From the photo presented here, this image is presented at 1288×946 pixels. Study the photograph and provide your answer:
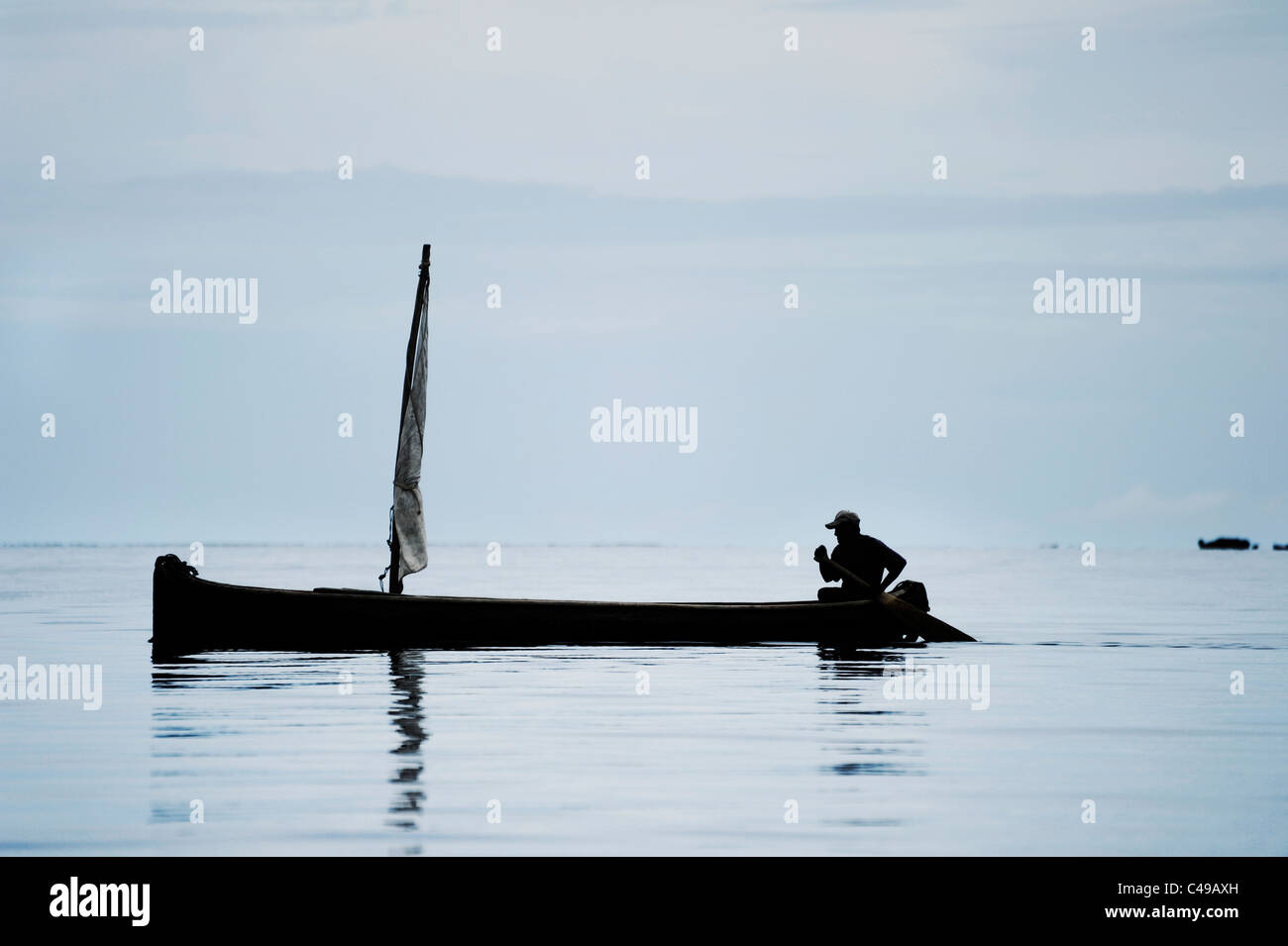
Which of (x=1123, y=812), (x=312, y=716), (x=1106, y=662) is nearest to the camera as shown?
(x=1123, y=812)

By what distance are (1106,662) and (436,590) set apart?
41.4 m

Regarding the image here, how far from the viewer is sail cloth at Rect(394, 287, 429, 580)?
2789 centimetres

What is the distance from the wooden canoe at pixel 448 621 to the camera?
1079 inches

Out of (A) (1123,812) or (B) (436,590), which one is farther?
(B) (436,590)

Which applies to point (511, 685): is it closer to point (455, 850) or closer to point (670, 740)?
point (670, 740)

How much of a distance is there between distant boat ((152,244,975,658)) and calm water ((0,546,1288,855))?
1.57 ft

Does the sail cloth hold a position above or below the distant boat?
above

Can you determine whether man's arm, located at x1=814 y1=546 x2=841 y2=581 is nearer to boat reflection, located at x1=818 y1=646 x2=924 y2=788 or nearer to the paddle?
the paddle

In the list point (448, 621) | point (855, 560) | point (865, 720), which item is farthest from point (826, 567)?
point (865, 720)

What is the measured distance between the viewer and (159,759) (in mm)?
15742

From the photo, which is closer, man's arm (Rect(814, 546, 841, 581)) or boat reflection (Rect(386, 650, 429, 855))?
boat reflection (Rect(386, 650, 429, 855))

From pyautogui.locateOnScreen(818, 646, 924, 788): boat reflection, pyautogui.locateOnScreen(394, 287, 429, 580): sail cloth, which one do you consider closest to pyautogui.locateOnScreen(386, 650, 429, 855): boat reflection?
pyautogui.locateOnScreen(394, 287, 429, 580): sail cloth

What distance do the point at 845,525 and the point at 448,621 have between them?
22.8 ft
